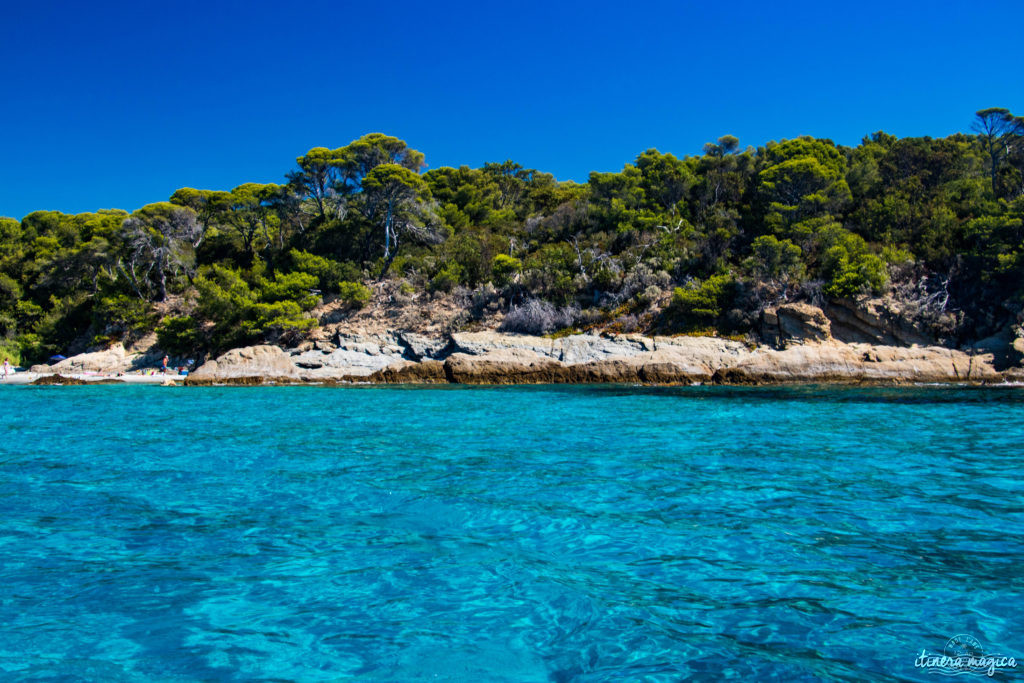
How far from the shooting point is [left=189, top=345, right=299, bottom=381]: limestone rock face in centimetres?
2562

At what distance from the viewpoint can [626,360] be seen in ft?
73.9

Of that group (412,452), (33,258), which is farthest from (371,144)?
(412,452)

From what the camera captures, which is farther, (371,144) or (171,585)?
(371,144)

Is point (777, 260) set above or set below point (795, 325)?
above

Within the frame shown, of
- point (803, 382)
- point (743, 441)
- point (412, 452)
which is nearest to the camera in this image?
point (412, 452)

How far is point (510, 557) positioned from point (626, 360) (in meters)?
18.7

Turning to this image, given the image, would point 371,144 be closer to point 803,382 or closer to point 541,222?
point 541,222

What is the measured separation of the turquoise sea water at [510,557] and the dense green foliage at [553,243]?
54.6 ft

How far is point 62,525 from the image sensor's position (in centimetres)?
515

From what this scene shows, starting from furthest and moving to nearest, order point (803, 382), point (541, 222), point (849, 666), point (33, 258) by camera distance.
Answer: point (33, 258), point (541, 222), point (803, 382), point (849, 666)

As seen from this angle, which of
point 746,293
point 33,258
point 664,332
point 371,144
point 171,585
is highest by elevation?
point 371,144

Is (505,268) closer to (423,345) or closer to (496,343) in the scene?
(423,345)

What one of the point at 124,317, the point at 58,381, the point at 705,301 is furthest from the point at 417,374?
the point at 124,317

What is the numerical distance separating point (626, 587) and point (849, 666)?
4.38 feet
